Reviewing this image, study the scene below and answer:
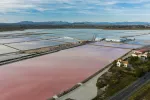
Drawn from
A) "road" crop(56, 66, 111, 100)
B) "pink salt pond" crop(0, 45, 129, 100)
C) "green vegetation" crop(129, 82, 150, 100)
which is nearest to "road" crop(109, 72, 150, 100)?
"green vegetation" crop(129, 82, 150, 100)

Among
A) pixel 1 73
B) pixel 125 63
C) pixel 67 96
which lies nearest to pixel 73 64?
pixel 125 63

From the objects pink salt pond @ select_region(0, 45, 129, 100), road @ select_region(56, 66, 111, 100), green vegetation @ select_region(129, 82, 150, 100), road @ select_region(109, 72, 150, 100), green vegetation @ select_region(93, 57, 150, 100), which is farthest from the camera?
pink salt pond @ select_region(0, 45, 129, 100)

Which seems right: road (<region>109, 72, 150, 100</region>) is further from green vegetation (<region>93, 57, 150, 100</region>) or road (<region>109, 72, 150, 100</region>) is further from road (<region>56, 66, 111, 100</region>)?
road (<region>56, 66, 111, 100</region>)

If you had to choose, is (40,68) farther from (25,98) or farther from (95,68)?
(25,98)

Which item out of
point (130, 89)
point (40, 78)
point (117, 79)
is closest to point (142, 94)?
point (130, 89)

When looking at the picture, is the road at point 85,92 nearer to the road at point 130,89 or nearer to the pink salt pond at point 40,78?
the pink salt pond at point 40,78

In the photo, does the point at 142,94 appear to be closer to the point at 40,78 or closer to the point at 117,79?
the point at 117,79

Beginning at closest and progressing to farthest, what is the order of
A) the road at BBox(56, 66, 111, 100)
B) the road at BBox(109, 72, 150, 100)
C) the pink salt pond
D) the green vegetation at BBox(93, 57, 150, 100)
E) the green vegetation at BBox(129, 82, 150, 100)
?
the green vegetation at BBox(129, 82, 150, 100) < the road at BBox(109, 72, 150, 100) < the road at BBox(56, 66, 111, 100) < the green vegetation at BBox(93, 57, 150, 100) < the pink salt pond

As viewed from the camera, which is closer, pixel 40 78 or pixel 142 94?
pixel 142 94

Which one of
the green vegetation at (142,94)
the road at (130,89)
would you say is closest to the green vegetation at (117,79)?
the road at (130,89)
